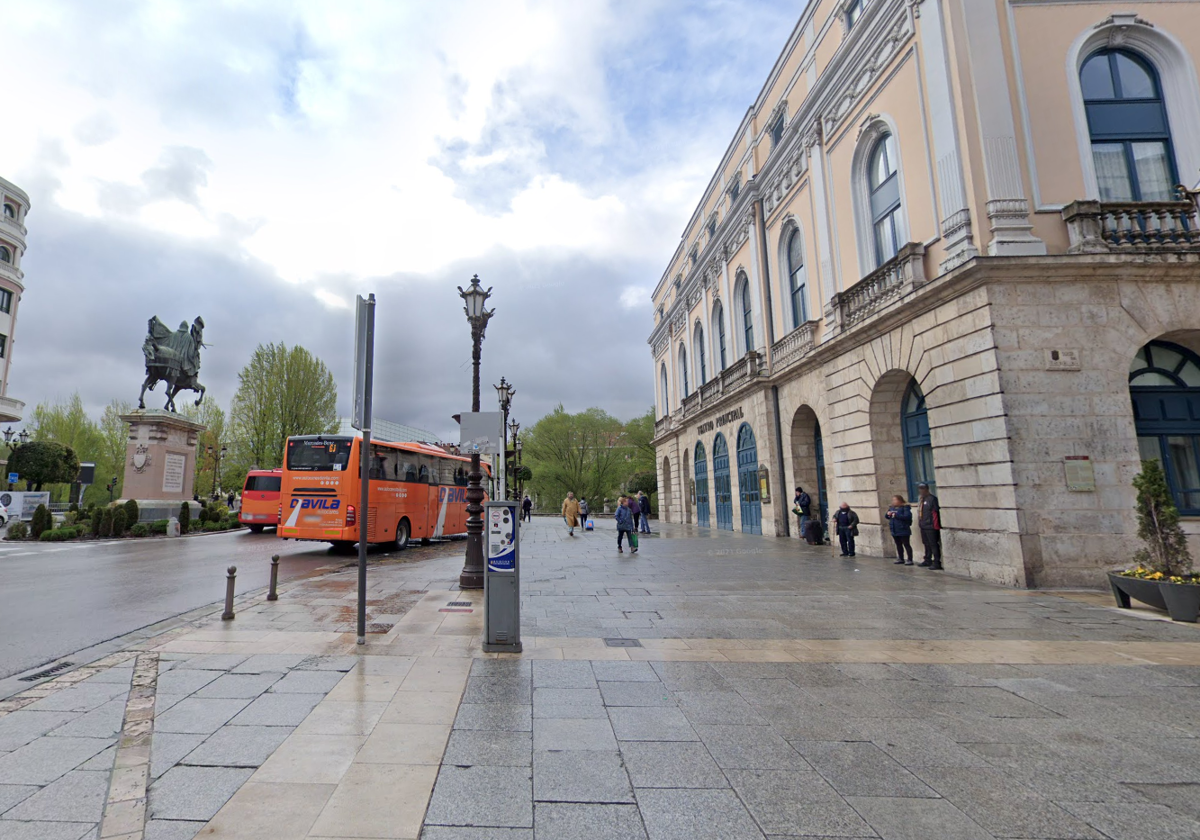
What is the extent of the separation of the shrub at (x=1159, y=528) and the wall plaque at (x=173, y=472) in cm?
3214

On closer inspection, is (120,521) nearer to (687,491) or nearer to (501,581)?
(501,581)

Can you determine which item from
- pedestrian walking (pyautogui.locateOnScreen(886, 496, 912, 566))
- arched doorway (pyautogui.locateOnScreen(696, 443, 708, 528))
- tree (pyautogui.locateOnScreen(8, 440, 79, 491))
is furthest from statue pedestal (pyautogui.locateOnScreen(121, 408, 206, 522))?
pedestrian walking (pyautogui.locateOnScreen(886, 496, 912, 566))

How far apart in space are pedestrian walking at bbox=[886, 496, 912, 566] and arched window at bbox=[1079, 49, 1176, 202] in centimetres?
729

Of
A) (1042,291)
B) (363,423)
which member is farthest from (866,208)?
(363,423)

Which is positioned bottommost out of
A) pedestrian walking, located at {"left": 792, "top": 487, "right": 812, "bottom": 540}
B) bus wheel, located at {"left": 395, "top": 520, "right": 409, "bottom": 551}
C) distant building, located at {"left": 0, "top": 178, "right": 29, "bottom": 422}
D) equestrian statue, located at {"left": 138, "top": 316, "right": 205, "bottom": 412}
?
bus wheel, located at {"left": 395, "top": 520, "right": 409, "bottom": 551}

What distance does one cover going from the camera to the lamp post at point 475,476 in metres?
10.1

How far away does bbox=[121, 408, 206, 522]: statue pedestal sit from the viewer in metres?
25.5

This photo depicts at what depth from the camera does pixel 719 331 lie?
28.7m

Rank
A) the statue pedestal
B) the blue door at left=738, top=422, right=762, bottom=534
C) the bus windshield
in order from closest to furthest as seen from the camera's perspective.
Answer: the bus windshield < the blue door at left=738, top=422, right=762, bottom=534 < the statue pedestal

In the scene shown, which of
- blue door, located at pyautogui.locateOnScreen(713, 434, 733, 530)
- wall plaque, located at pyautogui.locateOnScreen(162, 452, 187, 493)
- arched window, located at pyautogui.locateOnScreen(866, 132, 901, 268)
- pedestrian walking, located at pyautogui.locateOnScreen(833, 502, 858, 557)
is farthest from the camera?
wall plaque, located at pyautogui.locateOnScreen(162, 452, 187, 493)

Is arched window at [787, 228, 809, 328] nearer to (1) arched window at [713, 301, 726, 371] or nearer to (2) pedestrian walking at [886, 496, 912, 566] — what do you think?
(1) arched window at [713, 301, 726, 371]

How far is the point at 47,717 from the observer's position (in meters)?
4.25

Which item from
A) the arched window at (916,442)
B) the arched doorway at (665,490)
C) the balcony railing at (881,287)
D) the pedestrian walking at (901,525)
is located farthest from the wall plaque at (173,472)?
the arched window at (916,442)

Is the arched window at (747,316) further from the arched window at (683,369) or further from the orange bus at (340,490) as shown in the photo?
the orange bus at (340,490)
